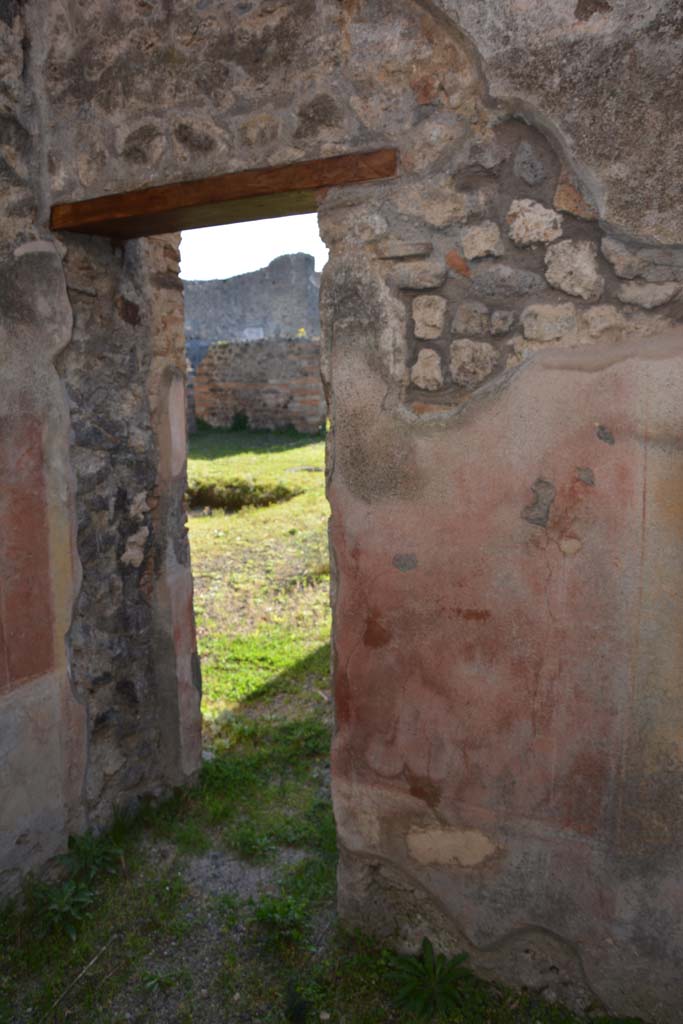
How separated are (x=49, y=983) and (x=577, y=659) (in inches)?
75.2

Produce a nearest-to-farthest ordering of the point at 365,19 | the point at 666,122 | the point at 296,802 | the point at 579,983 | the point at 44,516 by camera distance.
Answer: the point at 666,122 < the point at 365,19 < the point at 579,983 < the point at 44,516 < the point at 296,802

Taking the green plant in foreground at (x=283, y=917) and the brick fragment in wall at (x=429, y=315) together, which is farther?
the green plant in foreground at (x=283, y=917)

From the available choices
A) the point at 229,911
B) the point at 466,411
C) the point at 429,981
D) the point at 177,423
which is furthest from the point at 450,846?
the point at 177,423

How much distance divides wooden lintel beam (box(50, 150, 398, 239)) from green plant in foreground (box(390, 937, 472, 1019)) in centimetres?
232

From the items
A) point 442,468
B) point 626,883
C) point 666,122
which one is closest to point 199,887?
point 626,883

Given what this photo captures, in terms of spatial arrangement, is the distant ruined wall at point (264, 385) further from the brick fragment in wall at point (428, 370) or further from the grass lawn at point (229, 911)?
the brick fragment in wall at point (428, 370)

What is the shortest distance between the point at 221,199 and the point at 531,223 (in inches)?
37.2

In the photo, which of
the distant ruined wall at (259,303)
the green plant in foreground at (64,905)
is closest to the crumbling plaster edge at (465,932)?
the green plant in foreground at (64,905)

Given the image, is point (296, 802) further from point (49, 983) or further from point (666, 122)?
point (666, 122)

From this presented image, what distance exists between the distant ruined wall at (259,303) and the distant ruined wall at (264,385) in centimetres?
707

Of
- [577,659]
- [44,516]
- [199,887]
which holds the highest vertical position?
[44,516]

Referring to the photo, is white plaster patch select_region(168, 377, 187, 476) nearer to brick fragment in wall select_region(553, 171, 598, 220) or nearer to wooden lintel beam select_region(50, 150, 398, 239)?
wooden lintel beam select_region(50, 150, 398, 239)

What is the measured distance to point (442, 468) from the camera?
2162 mm

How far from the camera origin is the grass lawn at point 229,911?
2295mm
